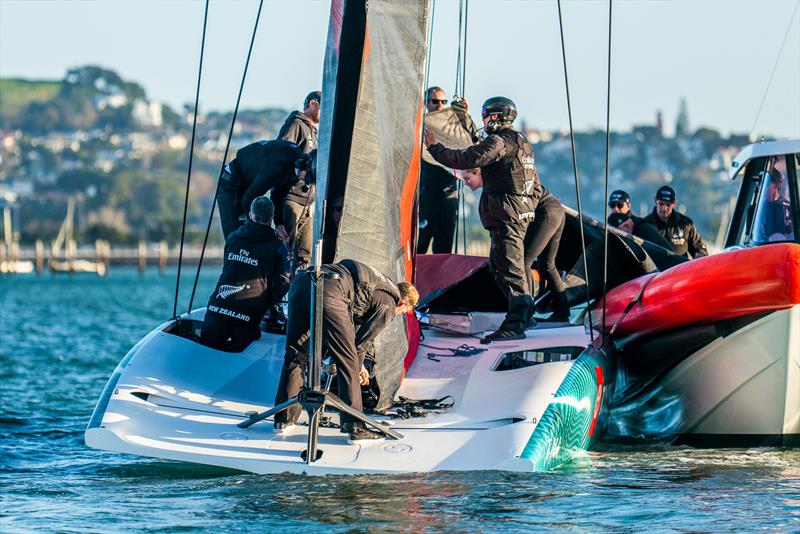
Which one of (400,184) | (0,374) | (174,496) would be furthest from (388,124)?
(0,374)

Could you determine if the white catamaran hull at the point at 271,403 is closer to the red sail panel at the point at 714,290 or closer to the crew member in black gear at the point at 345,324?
the crew member in black gear at the point at 345,324

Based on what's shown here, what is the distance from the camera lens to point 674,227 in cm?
1177

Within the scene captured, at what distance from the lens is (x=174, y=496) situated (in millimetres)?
6867

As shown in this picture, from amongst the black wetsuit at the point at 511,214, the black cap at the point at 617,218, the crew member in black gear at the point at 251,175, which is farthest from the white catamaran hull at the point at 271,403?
the black cap at the point at 617,218

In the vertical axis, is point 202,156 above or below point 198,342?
above

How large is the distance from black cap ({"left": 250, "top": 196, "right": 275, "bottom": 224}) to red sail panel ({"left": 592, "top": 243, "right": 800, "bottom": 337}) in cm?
255

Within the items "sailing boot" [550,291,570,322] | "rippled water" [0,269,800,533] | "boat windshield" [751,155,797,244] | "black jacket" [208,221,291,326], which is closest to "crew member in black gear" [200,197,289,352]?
"black jacket" [208,221,291,326]

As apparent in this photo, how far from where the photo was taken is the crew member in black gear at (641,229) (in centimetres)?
1113

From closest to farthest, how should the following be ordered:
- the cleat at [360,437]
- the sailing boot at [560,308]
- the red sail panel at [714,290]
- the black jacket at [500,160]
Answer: the cleat at [360,437]
the red sail panel at [714,290]
the black jacket at [500,160]
the sailing boot at [560,308]

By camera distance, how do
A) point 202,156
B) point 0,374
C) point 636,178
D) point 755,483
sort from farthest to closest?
point 202,156
point 636,178
point 0,374
point 755,483

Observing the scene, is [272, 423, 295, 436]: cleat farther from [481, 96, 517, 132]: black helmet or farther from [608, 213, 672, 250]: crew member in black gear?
[608, 213, 672, 250]: crew member in black gear

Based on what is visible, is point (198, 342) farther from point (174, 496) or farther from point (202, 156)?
point (202, 156)

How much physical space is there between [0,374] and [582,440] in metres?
9.69

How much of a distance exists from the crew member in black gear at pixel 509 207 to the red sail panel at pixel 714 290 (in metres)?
0.74
